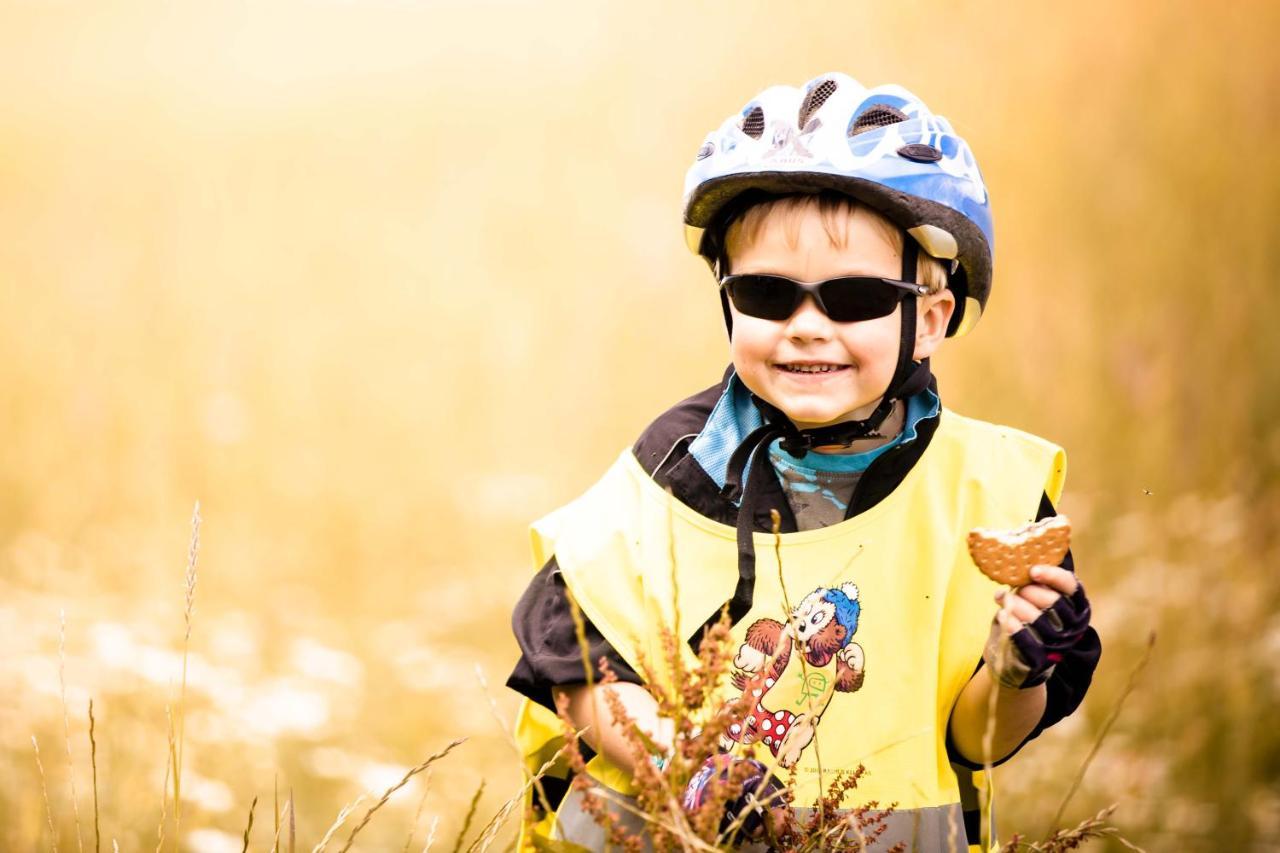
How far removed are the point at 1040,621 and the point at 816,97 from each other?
113 centimetres

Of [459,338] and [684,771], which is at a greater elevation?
[459,338]

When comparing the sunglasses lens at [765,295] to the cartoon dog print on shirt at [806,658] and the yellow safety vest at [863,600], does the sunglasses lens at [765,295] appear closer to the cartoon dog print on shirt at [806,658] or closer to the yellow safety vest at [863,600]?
the yellow safety vest at [863,600]

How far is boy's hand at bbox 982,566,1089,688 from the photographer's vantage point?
211 cm

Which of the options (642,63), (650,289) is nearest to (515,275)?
(650,289)

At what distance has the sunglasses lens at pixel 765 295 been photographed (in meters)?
2.39

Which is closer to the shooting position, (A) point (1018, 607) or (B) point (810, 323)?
(A) point (1018, 607)

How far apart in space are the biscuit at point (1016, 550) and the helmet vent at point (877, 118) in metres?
0.85

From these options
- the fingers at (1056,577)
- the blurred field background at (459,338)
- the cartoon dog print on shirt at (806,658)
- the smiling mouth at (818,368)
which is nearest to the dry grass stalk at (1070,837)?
the fingers at (1056,577)

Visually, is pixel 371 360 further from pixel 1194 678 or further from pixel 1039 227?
pixel 1194 678

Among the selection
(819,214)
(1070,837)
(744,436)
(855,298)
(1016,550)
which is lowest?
(1070,837)

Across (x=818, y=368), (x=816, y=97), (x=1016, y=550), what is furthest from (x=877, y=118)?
(x=1016, y=550)

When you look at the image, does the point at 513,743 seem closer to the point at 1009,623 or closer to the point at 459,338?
the point at 1009,623

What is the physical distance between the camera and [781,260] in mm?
2418

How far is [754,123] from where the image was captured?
2.62 m
